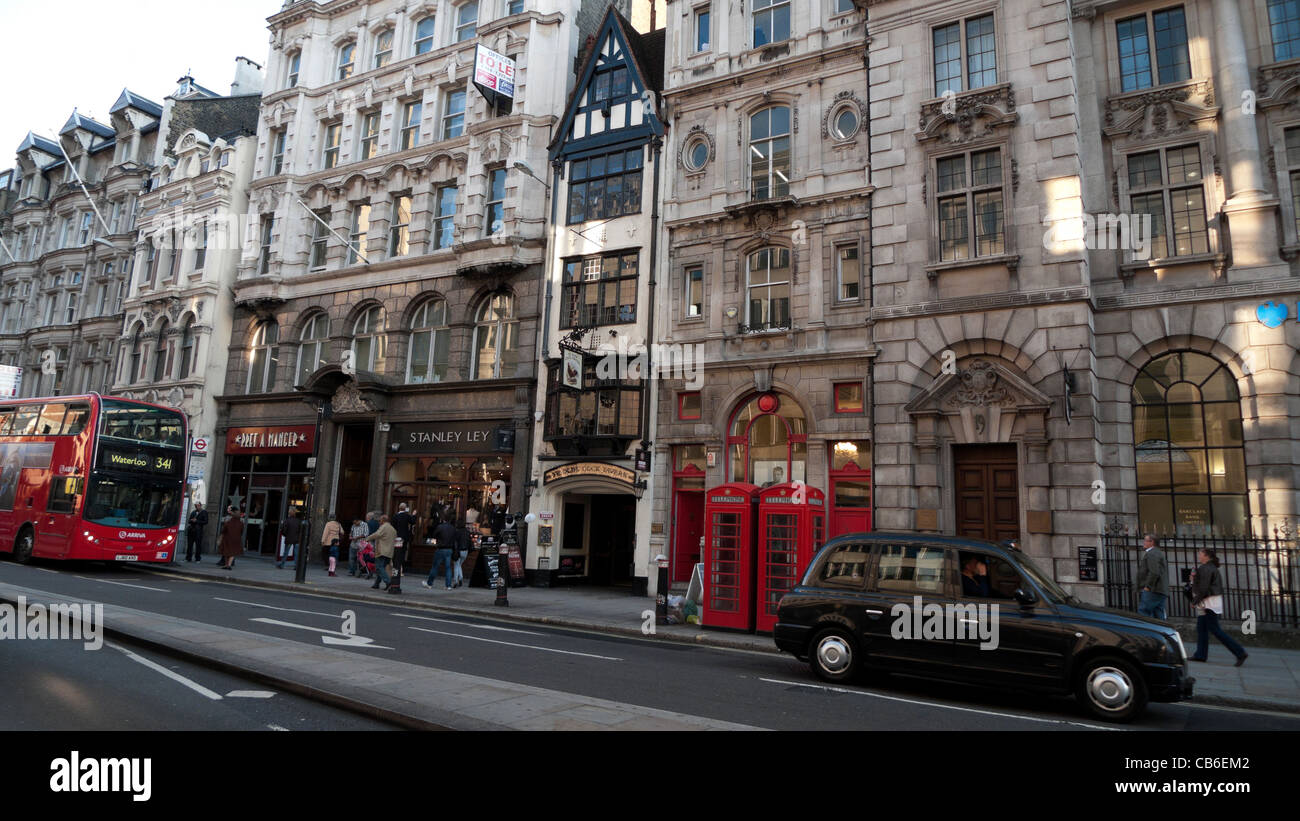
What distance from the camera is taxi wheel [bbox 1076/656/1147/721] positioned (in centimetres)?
795

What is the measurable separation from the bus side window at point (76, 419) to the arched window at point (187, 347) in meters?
12.2

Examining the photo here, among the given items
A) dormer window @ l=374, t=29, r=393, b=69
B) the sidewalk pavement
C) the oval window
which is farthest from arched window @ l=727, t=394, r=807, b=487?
dormer window @ l=374, t=29, r=393, b=69

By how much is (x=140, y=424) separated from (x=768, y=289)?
18104mm

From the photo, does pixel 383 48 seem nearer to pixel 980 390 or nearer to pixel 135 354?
pixel 135 354

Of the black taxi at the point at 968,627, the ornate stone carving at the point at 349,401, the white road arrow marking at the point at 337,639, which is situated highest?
the ornate stone carving at the point at 349,401

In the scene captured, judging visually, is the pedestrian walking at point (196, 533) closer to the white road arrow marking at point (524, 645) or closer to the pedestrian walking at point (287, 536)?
the pedestrian walking at point (287, 536)

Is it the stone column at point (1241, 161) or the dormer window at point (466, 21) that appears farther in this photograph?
the dormer window at point (466, 21)

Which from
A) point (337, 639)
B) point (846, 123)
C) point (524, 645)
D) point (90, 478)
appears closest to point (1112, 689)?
point (524, 645)

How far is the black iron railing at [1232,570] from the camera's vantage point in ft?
44.9

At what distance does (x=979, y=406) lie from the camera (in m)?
16.6

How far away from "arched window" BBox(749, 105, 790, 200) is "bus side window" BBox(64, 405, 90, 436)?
63.1 ft

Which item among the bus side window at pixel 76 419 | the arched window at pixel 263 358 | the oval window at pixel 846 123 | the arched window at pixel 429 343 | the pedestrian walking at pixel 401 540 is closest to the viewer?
the pedestrian walking at pixel 401 540

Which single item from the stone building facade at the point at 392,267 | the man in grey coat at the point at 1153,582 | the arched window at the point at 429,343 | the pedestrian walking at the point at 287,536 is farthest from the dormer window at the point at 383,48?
the man in grey coat at the point at 1153,582

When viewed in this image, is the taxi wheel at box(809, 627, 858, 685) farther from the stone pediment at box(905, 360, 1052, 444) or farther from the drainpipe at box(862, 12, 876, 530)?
the stone pediment at box(905, 360, 1052, 444)
